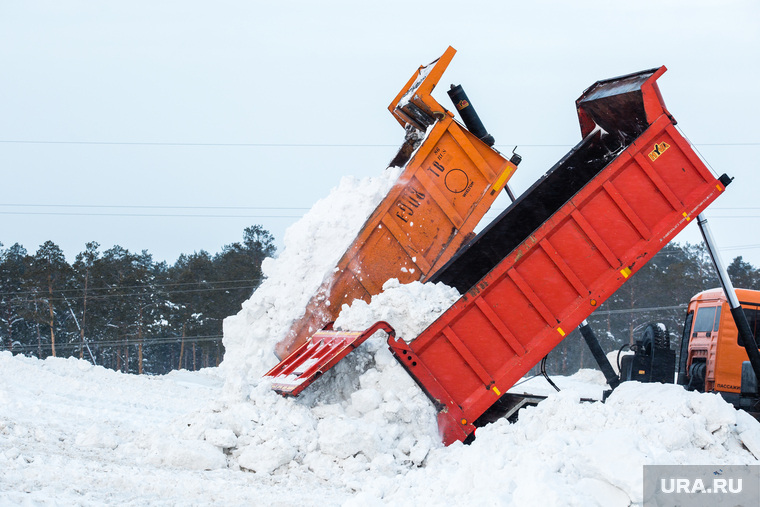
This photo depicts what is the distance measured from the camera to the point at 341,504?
4559 mm

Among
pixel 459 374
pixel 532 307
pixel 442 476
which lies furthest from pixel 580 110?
pixel 442 476

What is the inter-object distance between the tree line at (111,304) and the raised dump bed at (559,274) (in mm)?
26643

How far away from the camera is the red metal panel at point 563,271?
604 cm

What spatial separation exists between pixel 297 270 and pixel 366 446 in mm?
4064

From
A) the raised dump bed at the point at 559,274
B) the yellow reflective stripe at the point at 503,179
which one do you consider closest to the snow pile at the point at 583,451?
the raised dump bed at the point at 559,274

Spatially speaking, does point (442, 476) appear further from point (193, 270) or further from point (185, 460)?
point (193, 270)

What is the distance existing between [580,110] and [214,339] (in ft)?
91.1

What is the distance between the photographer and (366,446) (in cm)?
541

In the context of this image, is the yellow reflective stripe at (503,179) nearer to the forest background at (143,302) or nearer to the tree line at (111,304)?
the forest background at (143,302)

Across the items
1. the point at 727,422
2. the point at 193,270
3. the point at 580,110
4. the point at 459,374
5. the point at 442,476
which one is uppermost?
the point at 193,270

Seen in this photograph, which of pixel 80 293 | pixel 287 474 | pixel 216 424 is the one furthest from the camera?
pixel 80 293

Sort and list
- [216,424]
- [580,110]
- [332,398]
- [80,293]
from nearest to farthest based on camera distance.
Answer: [216,424]
[332,398]
[580,110]
[80,293]

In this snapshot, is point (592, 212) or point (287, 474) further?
point (592, 212)

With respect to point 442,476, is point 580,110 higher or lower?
higher
